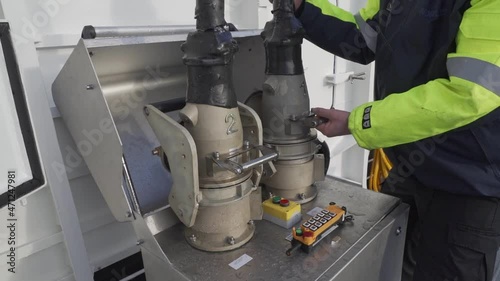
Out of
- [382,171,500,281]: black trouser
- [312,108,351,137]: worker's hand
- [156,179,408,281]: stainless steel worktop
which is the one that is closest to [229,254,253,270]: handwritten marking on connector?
[156,179,408,281]: stainless steel worktop

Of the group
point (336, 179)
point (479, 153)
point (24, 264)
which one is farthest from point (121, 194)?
point (479, 153)

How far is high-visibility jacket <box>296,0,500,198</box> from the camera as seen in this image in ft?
2.48

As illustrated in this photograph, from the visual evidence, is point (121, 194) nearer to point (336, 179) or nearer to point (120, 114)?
point (120, 114)

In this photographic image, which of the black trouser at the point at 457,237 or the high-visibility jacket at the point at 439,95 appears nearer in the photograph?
the high-visibility jacket at the point at 439,95

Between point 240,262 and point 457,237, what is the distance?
1.91 ft

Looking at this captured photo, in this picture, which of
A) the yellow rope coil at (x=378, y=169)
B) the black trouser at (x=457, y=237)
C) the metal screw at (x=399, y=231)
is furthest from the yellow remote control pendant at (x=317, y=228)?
the yellow rope coil at (x=378, y=169)

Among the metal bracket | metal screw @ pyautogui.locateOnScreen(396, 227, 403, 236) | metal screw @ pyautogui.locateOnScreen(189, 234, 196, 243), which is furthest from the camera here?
metal screw @ pyautogui.locateOnScreen(396, 227, 403, 236)

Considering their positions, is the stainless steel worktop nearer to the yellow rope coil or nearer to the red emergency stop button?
the red emergency stop button

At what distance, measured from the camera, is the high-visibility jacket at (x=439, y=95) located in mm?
755

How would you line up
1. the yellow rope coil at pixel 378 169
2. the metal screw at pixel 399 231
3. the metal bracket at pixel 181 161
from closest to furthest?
the metal bracket at pixel 181 161
the metal screw at pixel 399 231
the yellow rope coil at pixel 378 169

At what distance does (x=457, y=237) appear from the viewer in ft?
3.07

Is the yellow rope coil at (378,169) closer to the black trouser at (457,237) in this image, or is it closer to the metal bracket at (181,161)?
the black trouser at (457,237)

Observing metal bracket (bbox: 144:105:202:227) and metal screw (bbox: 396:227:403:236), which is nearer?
metal bracket (bbox: 144:105:202:227)

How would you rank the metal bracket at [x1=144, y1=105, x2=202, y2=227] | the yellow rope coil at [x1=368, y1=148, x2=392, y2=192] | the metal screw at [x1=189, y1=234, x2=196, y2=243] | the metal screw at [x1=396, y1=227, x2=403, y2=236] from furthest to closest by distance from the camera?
the yellow rope coil at [x1=368, y1=148, x2=392, y2=192] < the metal screw at [x1=396, y1=227, x2=403, y2=236] < the metal screw at [x1=189, y1=234, x2=196, y2=243] < the metal bracket at [x1=144, y1=105, x2=202, y2=227]
